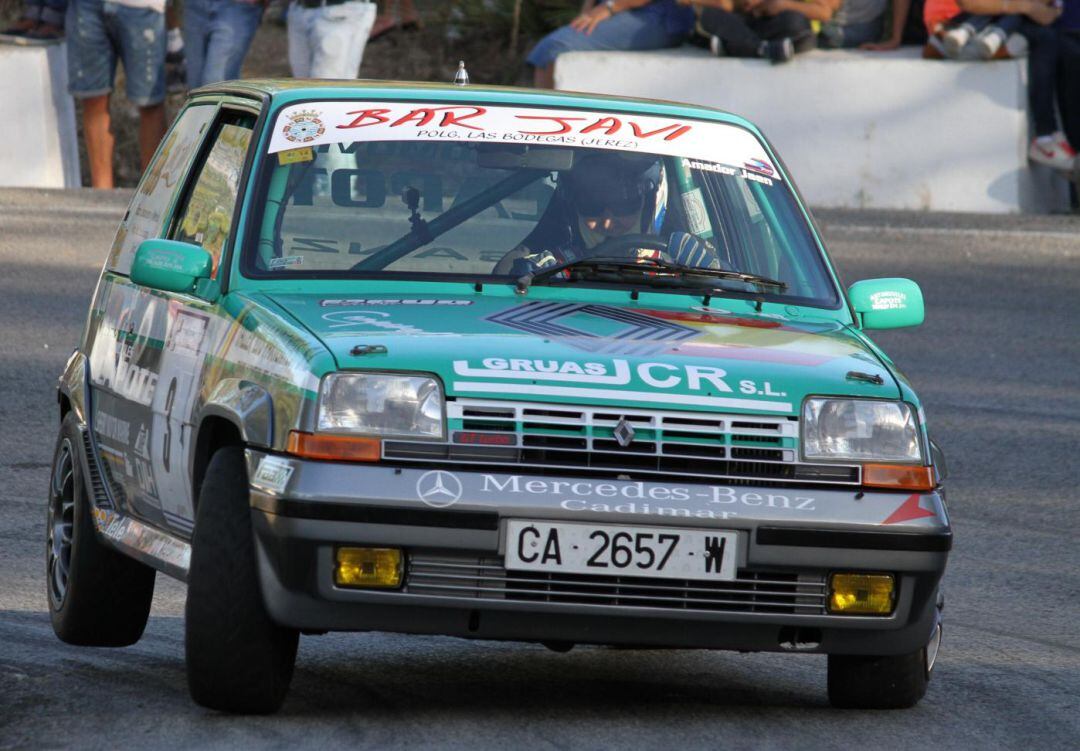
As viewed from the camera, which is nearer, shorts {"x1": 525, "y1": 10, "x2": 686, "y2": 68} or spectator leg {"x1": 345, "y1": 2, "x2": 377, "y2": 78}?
spectator leg {"x1": 345, "y1": 2, "x2": 377, "y2": 78}

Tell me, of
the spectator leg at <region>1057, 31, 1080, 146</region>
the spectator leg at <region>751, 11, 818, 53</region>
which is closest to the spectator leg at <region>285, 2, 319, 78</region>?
the spectator leg at <region>751, 11, 818, 53</region>

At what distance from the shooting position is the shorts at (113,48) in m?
17.2

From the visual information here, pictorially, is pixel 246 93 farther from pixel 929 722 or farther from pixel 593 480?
pixel 929 722

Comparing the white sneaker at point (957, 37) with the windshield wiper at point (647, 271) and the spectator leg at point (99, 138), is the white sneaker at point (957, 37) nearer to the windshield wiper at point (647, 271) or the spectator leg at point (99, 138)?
the spectator leg at point (99, 138)

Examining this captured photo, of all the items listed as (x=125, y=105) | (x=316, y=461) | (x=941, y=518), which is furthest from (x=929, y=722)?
(x=125, y=105)

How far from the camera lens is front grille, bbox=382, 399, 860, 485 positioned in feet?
17.4

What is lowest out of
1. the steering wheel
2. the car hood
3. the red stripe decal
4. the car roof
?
the red stripe decal

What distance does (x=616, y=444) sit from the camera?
5.36 m

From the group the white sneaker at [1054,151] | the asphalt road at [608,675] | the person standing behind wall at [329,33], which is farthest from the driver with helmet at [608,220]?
the white sneaker at [1054,151]

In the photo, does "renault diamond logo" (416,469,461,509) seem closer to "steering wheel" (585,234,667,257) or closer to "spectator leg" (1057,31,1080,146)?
"steering wheel" (585,234,667,257)

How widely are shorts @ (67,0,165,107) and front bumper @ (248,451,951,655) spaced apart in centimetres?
1224

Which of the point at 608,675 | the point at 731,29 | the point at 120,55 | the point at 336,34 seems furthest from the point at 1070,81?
the point at 608,675

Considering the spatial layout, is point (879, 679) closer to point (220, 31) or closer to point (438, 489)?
point (438, 489)

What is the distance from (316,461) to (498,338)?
0.57 m
